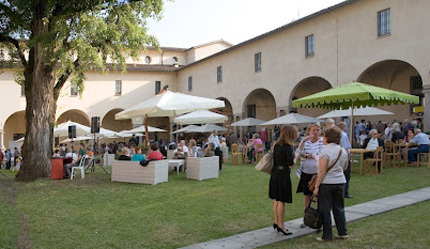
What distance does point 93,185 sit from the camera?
9.91 meters

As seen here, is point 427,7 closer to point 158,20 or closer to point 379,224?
point 158,20

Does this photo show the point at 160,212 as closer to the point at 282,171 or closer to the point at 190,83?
the point at 282,171

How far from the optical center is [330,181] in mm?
4590

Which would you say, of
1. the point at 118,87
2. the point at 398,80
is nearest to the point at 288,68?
the point at 398,80

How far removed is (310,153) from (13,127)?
33150 mm

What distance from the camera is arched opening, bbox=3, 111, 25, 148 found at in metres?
32.4

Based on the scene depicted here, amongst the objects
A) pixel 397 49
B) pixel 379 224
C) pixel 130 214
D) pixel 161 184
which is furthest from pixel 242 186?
pixel 397 49

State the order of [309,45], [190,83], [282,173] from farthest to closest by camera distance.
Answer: [190,83] → [309,45] → [282,173]

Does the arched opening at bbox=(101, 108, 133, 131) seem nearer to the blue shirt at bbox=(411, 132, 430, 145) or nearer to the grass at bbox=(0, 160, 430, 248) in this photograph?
the grass at bbox=(0, 160, 430, 248)

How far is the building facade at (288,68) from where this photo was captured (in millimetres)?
16516

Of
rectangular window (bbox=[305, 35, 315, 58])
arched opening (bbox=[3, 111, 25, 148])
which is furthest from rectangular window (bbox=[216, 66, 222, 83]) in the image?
arched opening (bbox=[3, 111, 25, 148])

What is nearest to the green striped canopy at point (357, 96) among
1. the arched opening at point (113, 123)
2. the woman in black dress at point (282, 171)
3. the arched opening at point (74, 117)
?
the woman in black dress at point (282, 171)

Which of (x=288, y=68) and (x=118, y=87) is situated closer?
(x=288, y=68)

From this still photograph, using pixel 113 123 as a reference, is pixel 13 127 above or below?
below
